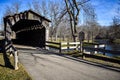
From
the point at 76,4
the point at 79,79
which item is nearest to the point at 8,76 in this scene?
the point at 79,79

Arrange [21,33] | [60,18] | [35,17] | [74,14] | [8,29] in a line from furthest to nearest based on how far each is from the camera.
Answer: [21,33] → [60,18] → [74,14] → [35,17] → [8,29]

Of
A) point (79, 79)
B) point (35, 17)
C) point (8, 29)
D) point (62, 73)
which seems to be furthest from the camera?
point (35, 17)

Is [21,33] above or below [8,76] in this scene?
above

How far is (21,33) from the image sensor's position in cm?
2808

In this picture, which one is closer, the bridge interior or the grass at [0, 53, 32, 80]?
the grass at [0, 53, 32, 80]

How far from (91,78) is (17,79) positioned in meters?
2.98

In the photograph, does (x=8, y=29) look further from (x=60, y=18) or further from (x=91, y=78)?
(x=91, y=78)

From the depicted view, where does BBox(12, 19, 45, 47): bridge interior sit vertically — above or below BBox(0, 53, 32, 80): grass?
above

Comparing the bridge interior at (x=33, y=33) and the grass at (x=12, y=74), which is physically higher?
the bridge interior at (x=33, y=33)

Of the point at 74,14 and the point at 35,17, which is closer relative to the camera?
the point at 35,17

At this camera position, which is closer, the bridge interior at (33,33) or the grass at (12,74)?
the grass at (12,74)

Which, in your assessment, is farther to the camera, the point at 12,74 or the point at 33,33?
the point at 33,33

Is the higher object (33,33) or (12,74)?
(33,33)

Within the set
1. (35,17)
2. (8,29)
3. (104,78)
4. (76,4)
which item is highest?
(76,4)
